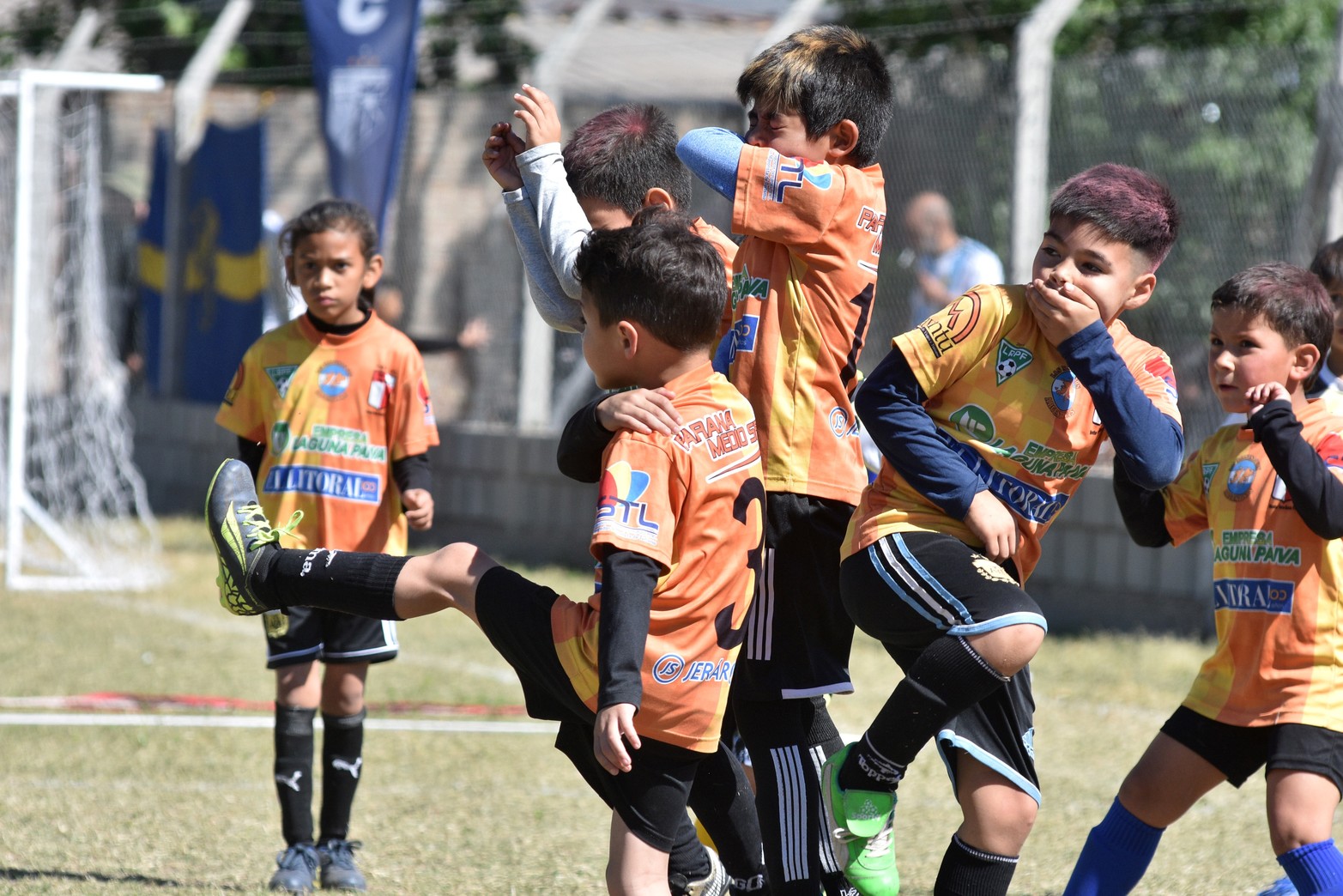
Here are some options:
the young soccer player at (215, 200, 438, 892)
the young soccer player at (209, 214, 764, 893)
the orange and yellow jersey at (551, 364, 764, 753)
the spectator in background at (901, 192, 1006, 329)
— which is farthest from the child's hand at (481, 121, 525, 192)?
the spectator in background at (901, 192, 1006, 329)

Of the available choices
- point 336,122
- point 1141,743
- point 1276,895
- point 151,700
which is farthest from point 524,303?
point 1276,895

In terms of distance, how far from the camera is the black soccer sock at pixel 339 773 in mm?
4543

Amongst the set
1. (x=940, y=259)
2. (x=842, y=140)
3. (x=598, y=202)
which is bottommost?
(x=598, y=202)

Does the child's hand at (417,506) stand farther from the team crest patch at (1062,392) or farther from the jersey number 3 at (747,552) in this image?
the team crest patch at (1062,392)

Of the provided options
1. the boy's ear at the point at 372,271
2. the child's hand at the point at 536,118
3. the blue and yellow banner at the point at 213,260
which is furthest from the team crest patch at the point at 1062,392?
the blue and yellow banner at the point at 213,260

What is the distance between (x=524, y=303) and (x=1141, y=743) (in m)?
6.43

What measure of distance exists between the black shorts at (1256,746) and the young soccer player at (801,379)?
0.81 metres

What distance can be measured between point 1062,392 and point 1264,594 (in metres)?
0.72

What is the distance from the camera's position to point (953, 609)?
3.14 m

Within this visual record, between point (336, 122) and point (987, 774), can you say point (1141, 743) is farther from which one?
point (336, 122)

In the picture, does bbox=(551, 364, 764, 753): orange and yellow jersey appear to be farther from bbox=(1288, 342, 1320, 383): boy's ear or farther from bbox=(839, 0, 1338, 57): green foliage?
bbox=(839, 0, 1338, 57): green foliage

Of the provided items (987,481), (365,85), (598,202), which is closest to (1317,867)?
(987,481)

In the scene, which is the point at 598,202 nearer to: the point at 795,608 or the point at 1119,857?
the point at 795,608

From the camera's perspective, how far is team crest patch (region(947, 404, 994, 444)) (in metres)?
3.27
